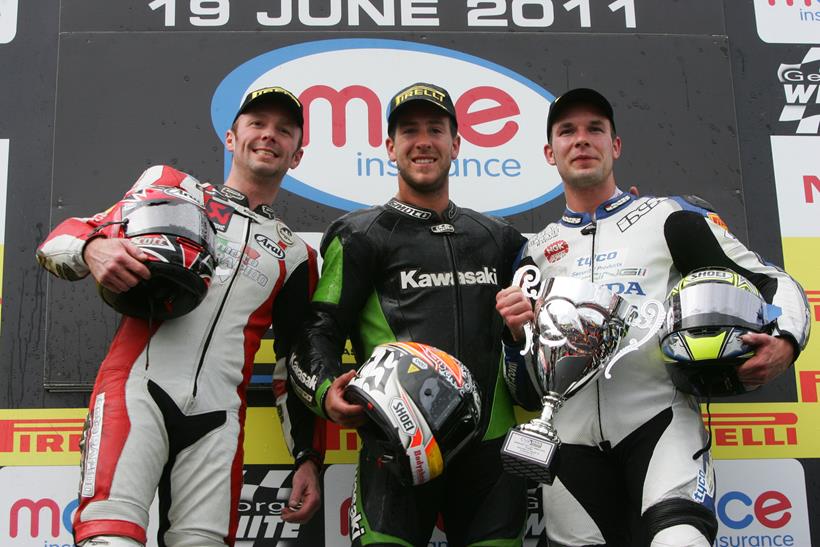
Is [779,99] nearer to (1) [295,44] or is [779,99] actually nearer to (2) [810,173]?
(2) [810,173]

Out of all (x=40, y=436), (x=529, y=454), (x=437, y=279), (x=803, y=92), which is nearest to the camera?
(x=529, y=454)

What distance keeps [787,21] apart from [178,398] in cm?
317

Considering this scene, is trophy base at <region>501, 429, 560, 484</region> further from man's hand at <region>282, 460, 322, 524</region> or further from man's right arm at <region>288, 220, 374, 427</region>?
man's hand at <region>282, 460, 322, 524</region>

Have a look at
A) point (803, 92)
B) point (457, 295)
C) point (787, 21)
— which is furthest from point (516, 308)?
point (787, 21)

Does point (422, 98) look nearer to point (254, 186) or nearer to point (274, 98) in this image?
point (274, 98)

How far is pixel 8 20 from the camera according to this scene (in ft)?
12.6

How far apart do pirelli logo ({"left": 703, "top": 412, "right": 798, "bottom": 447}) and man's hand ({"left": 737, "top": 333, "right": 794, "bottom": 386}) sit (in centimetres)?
108

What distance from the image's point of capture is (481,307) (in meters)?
2.97

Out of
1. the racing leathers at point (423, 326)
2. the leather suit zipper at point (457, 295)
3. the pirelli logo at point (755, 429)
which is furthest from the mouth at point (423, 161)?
the pirelli logo at point (755, 429)

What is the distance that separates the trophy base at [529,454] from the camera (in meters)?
2.31

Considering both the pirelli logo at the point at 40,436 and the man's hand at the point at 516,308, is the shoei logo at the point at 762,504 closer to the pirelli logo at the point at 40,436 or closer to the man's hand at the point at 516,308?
the man's hand at the point at 516,308

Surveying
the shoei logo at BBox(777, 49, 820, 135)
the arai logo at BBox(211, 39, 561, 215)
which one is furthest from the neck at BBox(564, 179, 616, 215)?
Result: the shoei logo at BBox(777, 49, 820, 135)

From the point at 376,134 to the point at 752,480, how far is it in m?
2.08

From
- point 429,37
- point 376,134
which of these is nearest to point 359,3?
point 429,37
